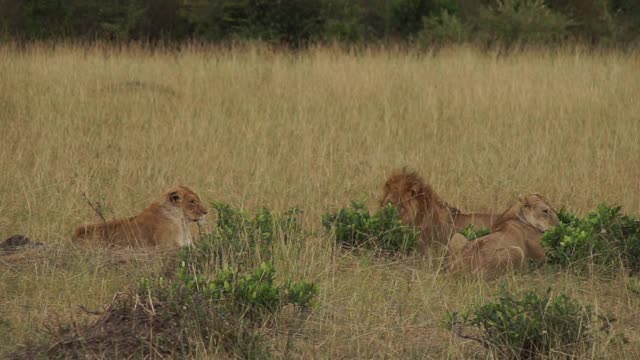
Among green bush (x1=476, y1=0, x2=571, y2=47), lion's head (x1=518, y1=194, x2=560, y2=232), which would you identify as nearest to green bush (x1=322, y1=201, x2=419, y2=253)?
lion's head (x1=518, y1=194, x2=560, y2=232)

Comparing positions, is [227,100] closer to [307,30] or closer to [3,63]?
[3,63]

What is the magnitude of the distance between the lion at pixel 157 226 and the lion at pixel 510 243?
5.89ft

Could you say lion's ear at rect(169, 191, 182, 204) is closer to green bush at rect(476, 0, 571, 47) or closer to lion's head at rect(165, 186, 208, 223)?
lion's head at rect(165, 186, 208, 223)

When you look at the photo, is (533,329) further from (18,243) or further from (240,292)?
(18,243)

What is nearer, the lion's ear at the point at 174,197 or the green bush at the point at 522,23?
the lion's ear at the point at 174,197

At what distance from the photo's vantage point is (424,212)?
7.03m

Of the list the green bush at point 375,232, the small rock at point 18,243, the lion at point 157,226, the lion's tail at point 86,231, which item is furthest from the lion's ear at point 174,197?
the green bush at point 375,232

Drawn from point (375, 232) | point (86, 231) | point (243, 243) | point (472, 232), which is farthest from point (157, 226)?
point (472, 232)

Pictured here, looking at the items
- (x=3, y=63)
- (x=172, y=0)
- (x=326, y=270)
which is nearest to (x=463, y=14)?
(x=172, y=0)

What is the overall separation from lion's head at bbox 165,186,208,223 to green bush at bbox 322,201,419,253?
1.09 m

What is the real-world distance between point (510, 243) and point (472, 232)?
438 mm

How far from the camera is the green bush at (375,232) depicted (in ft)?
21.8

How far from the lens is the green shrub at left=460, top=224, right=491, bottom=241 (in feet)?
22.0

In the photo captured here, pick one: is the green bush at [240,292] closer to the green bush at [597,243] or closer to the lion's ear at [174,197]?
the green bush at [597,243]
